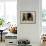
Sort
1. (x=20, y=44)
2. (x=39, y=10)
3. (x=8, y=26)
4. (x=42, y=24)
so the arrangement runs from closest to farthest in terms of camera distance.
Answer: (x=20, y=44)
(x=39, y=10)
(x=42, y=24)
(x=8, y=26)

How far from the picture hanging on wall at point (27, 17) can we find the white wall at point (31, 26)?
0.11 meters

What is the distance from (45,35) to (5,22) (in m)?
2.53

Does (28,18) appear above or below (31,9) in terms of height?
below

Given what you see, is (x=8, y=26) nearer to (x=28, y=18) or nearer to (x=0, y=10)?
(x=0, y=10)

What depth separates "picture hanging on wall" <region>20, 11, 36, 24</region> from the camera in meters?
5.44

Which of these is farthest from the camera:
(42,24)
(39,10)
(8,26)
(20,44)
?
(8,26)

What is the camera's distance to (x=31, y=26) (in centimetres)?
545

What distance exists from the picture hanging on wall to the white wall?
0.38 feet

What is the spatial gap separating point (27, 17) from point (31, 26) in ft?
1.24

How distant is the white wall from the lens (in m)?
5.41

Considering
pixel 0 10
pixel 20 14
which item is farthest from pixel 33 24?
pixel 0 10

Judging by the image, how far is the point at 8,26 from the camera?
7090mm

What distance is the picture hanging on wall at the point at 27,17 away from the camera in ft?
17.8

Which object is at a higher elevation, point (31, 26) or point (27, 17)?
point (27, 17)
